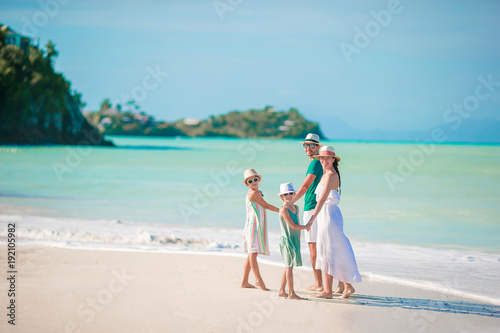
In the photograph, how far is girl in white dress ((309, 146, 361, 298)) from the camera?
5.16 metres

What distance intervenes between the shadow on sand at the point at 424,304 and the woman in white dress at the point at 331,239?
0.50ft

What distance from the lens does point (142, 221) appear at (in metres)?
12.7

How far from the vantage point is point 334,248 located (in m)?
5.18

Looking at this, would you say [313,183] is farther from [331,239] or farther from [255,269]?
[255,269]

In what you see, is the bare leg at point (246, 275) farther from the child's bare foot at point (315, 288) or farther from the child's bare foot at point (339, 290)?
the child's bare foot at point (339, 290)

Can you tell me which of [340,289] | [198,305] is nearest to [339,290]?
[340,289]

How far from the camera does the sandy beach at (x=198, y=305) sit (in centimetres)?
446

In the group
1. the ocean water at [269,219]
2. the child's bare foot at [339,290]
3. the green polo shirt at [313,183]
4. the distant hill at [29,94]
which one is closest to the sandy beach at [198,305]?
the child's bare foot at [339,290]

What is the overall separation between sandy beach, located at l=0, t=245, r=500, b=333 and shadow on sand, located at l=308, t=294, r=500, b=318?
1 cm

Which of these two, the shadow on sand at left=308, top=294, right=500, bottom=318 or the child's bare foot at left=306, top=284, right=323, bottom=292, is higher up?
the shadow on sand at left=308, top=294, right=500, bottom=318

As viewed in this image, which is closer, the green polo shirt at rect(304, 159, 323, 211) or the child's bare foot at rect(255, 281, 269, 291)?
the green polo shirt at rect(304, 159, 323, 211)

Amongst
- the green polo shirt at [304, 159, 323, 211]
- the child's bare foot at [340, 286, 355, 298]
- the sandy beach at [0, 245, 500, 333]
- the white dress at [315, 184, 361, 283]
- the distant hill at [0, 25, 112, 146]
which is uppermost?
the distant hill at [0, 25, 112, 146]

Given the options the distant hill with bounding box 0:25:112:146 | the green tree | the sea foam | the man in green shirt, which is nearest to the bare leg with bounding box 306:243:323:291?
the man in green shirt

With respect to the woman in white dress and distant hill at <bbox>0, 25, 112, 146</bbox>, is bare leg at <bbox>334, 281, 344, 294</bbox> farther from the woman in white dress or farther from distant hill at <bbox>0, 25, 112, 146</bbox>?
distant hill at <bbox>0, 25, 112, 146</bbox>
